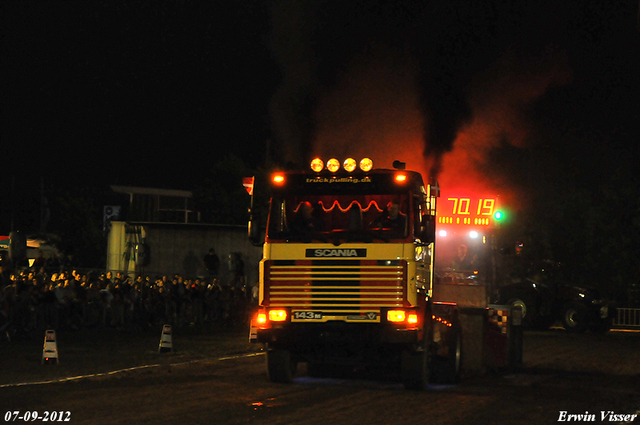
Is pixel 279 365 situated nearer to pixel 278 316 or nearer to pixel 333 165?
pixel 278 316

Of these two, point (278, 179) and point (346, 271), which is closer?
point (346, 271)

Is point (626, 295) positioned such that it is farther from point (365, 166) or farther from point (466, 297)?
point (365, 166)

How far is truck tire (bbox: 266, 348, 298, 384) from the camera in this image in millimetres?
13023

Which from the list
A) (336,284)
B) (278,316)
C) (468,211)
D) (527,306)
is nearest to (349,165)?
(336,284)

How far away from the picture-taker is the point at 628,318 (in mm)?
33562

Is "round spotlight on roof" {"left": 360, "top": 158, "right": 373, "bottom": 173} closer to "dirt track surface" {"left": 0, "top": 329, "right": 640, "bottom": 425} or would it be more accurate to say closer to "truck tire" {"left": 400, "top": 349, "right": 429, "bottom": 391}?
"truck tire" {"left": 400, "top": 349, "right": 429, "bottom": 391}

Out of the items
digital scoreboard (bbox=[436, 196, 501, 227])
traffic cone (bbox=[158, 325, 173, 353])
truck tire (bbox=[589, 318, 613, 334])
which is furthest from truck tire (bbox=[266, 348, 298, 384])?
truck tire (bbox=[589, 318, 613, 334])

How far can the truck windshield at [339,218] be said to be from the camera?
12.5 metres

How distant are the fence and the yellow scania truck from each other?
74.3ft

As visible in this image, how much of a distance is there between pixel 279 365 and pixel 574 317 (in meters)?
17.6

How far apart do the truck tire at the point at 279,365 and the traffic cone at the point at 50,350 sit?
166 inches

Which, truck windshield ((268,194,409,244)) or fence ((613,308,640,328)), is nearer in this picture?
truck windshield ((268,194,409,244))

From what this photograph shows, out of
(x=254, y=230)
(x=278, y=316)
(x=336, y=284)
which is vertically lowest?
(x=278, y=316)

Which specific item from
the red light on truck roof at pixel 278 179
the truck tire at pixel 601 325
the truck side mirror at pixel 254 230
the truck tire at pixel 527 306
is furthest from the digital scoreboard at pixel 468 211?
the truck tire at pixel 601 325
